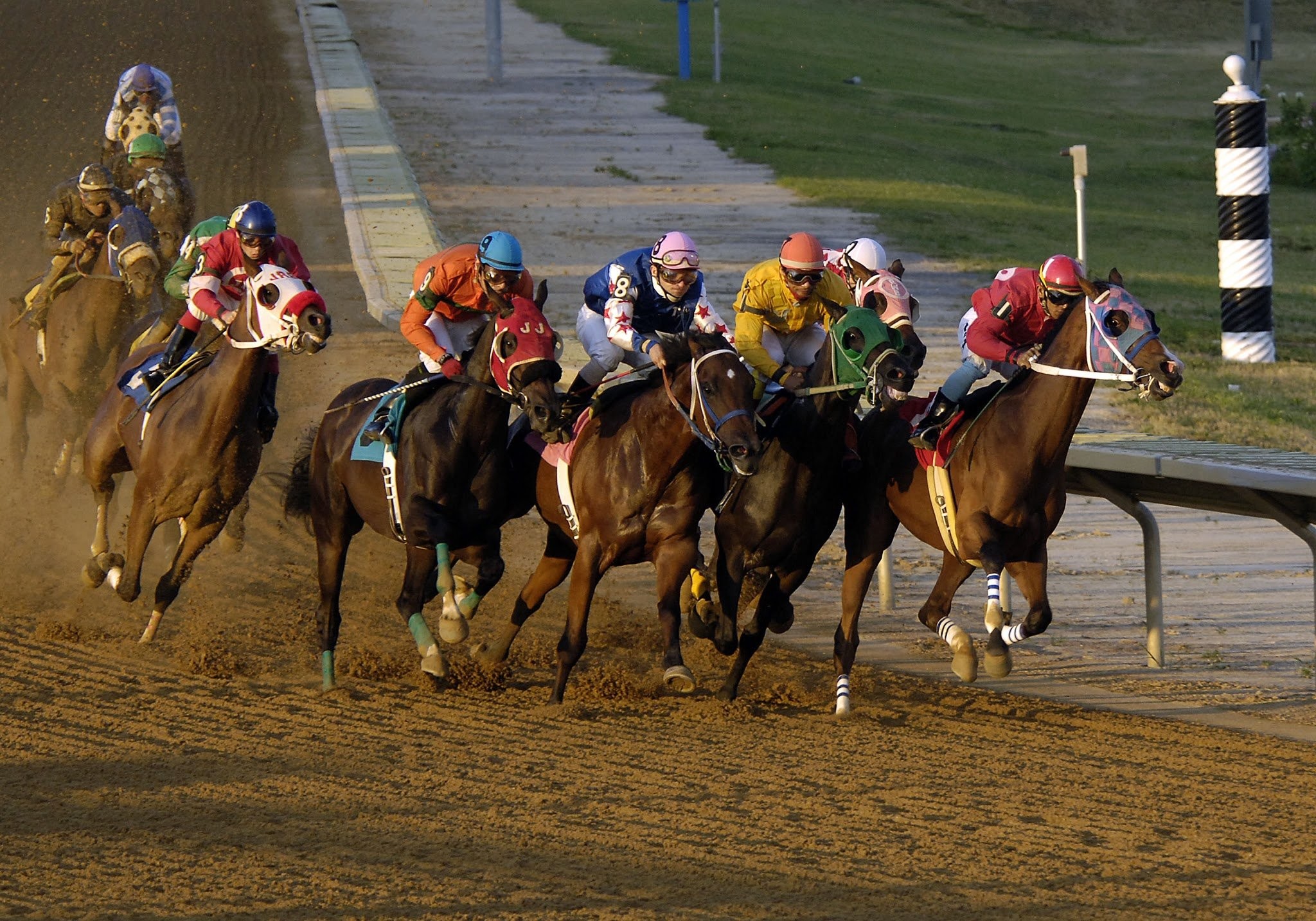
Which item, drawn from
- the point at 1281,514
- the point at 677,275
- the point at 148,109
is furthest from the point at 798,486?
the point at 148,109

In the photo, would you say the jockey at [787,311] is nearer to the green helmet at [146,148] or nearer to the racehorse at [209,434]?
the racehorse at [209,434]

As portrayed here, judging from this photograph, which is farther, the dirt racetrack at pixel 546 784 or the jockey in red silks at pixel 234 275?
the jockey in red silks at pixel 234 275

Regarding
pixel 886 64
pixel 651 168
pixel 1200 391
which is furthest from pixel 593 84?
pixel 1200 391

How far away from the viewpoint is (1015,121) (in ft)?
106

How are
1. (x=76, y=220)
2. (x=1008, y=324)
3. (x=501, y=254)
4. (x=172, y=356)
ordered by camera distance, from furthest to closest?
(x=76, y=220) → (x=172, y=356) → (x=1008, y=324) → (x=501, y=254)

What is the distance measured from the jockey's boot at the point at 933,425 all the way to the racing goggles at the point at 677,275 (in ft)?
3.83

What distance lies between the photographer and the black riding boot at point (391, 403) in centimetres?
802

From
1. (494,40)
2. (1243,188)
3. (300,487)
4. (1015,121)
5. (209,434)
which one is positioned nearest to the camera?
(209,434)

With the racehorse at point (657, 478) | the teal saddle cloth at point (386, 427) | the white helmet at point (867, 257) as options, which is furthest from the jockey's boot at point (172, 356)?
the white helmet at point (867, 257)

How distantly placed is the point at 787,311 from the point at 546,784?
242 cm

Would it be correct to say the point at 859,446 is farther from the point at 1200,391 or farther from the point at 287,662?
the point at 1200,391

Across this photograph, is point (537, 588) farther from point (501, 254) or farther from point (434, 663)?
point (501, 254)

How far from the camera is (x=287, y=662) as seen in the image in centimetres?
864

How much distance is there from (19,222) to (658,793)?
516 inches
